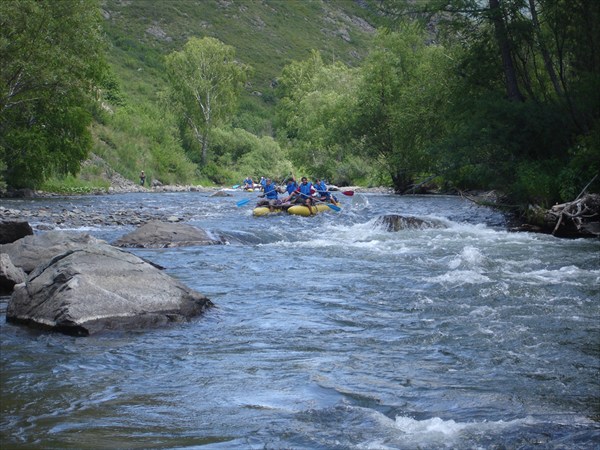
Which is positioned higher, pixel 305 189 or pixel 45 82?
pixel 45 82

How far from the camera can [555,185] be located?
1623 cm

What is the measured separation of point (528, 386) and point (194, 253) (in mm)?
8454

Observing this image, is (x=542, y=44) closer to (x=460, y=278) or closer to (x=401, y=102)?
(x=460, y=278)

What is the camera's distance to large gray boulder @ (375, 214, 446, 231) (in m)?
17.0

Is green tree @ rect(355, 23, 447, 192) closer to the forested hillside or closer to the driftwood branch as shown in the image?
the forested hillside

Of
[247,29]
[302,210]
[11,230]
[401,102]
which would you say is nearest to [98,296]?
[11,230]

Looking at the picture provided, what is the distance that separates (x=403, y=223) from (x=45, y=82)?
1276cm

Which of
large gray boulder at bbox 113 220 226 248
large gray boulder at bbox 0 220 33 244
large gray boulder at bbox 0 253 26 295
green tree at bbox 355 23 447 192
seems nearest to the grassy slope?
green tree at bbox 355 23 447 192

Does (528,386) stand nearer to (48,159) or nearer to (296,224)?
(296,224)

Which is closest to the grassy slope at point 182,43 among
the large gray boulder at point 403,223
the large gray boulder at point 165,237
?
the large gray boulder at point 403,223

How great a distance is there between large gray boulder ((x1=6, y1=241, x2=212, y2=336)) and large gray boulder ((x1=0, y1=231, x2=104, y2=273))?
2.20 m

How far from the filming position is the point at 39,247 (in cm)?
964

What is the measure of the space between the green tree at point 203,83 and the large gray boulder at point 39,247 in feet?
146

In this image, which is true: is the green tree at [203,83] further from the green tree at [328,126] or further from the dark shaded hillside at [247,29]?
the dark shaded hillside at [247,29]
